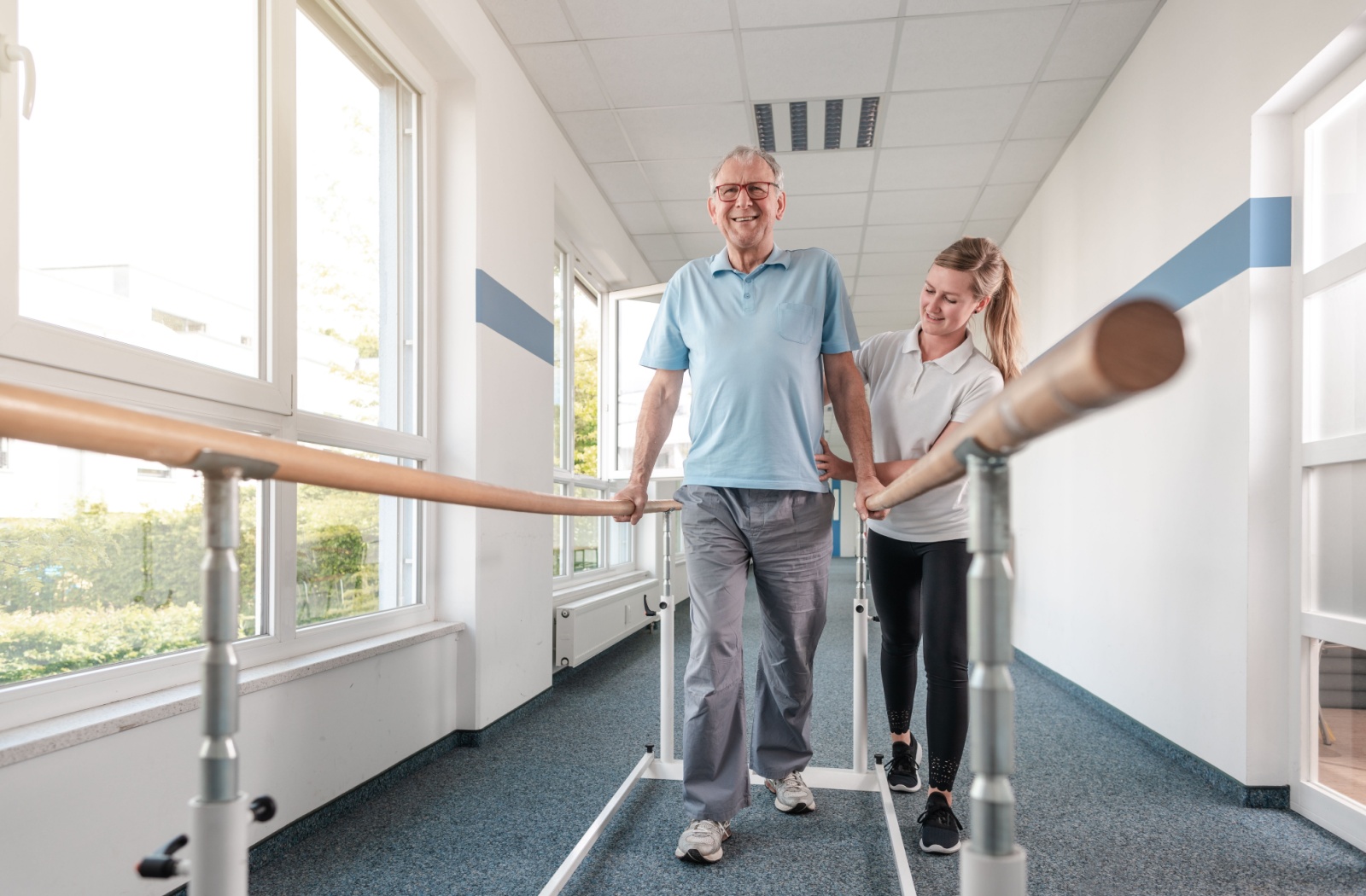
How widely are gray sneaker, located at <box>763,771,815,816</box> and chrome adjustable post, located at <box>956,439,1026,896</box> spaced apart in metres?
1.59

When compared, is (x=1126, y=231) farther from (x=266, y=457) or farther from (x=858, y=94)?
(x=266, y=457)

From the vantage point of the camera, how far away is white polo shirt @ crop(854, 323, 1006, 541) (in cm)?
199

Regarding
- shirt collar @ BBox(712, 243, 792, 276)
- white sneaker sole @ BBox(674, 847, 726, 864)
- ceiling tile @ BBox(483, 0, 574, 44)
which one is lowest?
white sneaker sole @ BBox(674, 847, 726, 864)

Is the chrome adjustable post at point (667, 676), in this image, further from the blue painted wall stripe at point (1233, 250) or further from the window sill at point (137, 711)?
the blue painted wall stripe at point (1233, 250)

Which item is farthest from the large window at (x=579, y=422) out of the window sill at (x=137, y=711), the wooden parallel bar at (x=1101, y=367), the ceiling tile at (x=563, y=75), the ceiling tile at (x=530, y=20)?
the wooden parallel bar at (x=1101, y=367)

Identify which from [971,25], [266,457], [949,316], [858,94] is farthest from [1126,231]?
[266,457]

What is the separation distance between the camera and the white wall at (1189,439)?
2.39 meters

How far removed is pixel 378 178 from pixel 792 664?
2.10 m

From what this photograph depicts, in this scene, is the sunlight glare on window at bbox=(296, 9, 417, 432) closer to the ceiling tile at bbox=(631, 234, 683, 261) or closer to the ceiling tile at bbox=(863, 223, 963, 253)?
the ceiling tile at bbox=(631, 234, 683, 261)

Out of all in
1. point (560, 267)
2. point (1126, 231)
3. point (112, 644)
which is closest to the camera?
point (112, 644)

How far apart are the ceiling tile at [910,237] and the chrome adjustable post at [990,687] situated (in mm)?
5240

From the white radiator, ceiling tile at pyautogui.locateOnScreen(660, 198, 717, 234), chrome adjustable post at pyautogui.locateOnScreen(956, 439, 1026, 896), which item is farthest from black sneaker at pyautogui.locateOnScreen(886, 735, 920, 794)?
ceiling tile at pyautogui.locateOnScreen(660, 198, 717, 234)

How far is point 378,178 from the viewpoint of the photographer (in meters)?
2.93

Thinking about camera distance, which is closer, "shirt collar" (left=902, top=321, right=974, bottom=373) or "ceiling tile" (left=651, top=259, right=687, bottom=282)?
"shirt collar" (left=902, top=321, right=974, bottom=373)
